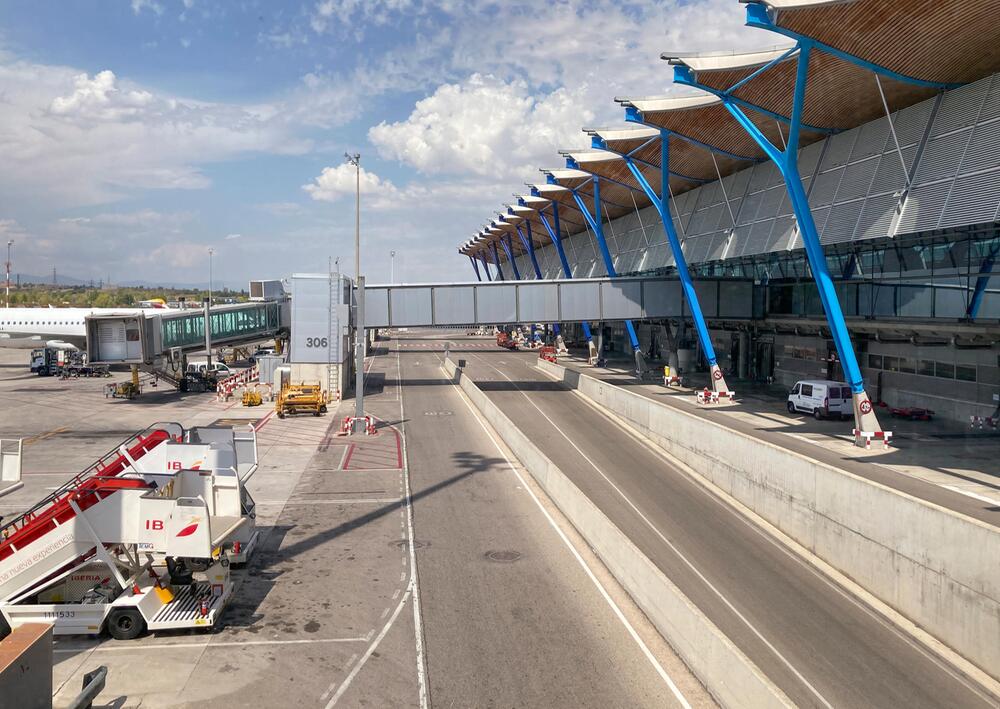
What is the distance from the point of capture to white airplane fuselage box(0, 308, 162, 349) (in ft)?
219

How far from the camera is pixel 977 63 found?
1101 inches

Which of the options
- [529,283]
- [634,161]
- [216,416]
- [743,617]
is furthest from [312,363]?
[743,617]

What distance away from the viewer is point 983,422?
3225cm

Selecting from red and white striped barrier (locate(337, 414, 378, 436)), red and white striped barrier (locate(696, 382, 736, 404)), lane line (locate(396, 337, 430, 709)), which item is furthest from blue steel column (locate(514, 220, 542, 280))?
lane line (locate(396, 337, 430, 709))

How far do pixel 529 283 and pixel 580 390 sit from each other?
852cm

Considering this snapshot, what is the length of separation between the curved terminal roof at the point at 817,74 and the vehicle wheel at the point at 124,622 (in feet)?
87.2

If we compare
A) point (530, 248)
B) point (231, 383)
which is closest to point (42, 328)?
point (231, 383)

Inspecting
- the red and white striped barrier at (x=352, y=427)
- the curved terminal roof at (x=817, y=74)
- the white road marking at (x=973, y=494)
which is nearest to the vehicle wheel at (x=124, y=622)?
the white road marking at (x=973, y=494)

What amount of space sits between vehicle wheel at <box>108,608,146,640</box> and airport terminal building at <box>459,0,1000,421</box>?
26.7 metres

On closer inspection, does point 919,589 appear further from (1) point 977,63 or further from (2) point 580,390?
(2) point 580,390

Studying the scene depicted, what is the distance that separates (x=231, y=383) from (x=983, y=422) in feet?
158

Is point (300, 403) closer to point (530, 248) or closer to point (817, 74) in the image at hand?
point (817, 74)

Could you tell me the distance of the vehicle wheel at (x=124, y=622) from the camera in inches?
603

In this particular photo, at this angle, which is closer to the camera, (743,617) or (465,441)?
(743,617)
